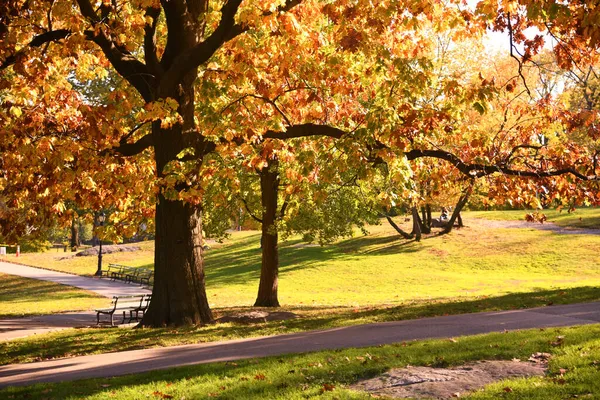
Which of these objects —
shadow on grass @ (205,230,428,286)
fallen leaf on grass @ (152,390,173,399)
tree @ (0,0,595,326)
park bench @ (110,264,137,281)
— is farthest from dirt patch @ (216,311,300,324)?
park bench @ (110,264,137,281)

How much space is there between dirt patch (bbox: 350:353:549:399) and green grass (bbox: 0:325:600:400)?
0.21m

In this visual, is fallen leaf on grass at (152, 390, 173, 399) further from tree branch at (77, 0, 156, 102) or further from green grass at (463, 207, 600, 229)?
green grass at (463, 207, 600, 229)

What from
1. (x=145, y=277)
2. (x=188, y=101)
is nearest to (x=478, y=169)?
(x=188, y=101)

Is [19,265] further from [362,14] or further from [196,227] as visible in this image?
[362,14]

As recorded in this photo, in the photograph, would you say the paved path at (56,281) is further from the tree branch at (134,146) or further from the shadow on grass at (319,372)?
the shadow on grass at (319,372)

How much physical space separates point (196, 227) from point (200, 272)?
112cm

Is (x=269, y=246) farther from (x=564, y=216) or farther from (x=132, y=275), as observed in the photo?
(x=564, y=216)

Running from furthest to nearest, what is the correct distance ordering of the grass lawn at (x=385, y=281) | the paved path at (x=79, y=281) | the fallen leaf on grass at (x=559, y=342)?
the paved path at (x=79, y=281), the grass lawn at (x=385, y=281), the fallen leaf on grass at (x=559, y=342)

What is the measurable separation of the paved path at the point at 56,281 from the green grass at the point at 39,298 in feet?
3.86

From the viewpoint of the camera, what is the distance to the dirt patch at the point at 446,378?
7180 mm

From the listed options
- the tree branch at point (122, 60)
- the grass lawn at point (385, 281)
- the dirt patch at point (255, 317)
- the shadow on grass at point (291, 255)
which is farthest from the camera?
the shadow on grass at point (291, 255)

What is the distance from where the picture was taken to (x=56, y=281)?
37.9m

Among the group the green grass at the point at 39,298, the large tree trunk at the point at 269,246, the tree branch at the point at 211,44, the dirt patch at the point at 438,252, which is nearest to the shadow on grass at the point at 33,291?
the green grass at the point at 39,298

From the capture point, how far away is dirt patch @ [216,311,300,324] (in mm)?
15461
